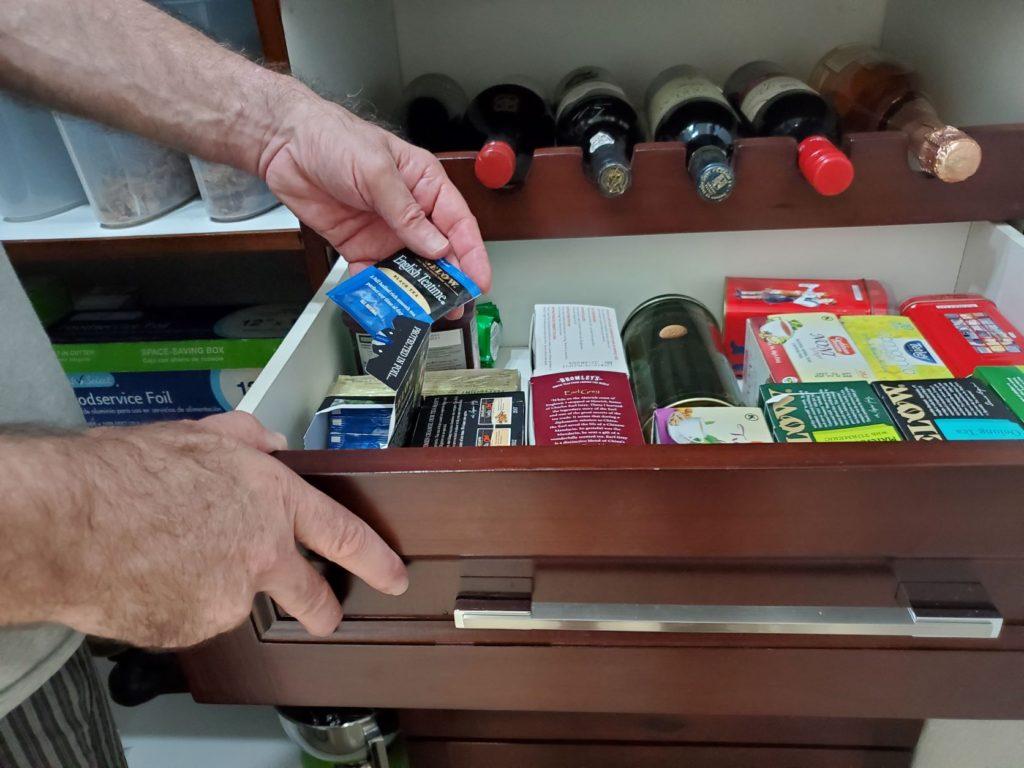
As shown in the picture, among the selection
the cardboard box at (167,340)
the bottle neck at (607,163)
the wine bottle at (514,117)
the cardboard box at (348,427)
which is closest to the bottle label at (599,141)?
the bottle neck at (607,163)

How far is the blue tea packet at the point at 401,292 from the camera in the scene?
564mm

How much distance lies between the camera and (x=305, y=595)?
1.60ft

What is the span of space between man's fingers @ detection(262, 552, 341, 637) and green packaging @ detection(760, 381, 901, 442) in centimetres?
38

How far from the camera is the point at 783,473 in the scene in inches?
17.1

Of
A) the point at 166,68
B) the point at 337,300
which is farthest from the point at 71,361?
the point at 337,300

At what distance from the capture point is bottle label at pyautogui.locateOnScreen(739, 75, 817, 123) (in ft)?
2.49

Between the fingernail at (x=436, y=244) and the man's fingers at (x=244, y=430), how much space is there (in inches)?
8.6

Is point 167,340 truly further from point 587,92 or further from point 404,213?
point 587,92

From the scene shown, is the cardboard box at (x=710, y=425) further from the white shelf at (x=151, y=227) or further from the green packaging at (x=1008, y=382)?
the white shelf at (x=151, y=227)

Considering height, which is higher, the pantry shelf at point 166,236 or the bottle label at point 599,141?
the bottle label at point 599,141

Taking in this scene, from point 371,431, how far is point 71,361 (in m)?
0.53

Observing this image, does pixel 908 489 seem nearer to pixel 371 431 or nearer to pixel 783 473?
pixel 783 473

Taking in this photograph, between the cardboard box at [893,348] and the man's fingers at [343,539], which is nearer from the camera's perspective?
the man's fingers at [343,539]

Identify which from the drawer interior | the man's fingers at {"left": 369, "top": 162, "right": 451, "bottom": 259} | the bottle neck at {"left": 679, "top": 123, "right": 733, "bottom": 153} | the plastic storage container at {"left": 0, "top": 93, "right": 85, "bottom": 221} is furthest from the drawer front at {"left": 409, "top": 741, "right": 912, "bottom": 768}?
the plastic storage container at {"left": 0, "top": 93, "right": 85, "bottom": 221}
